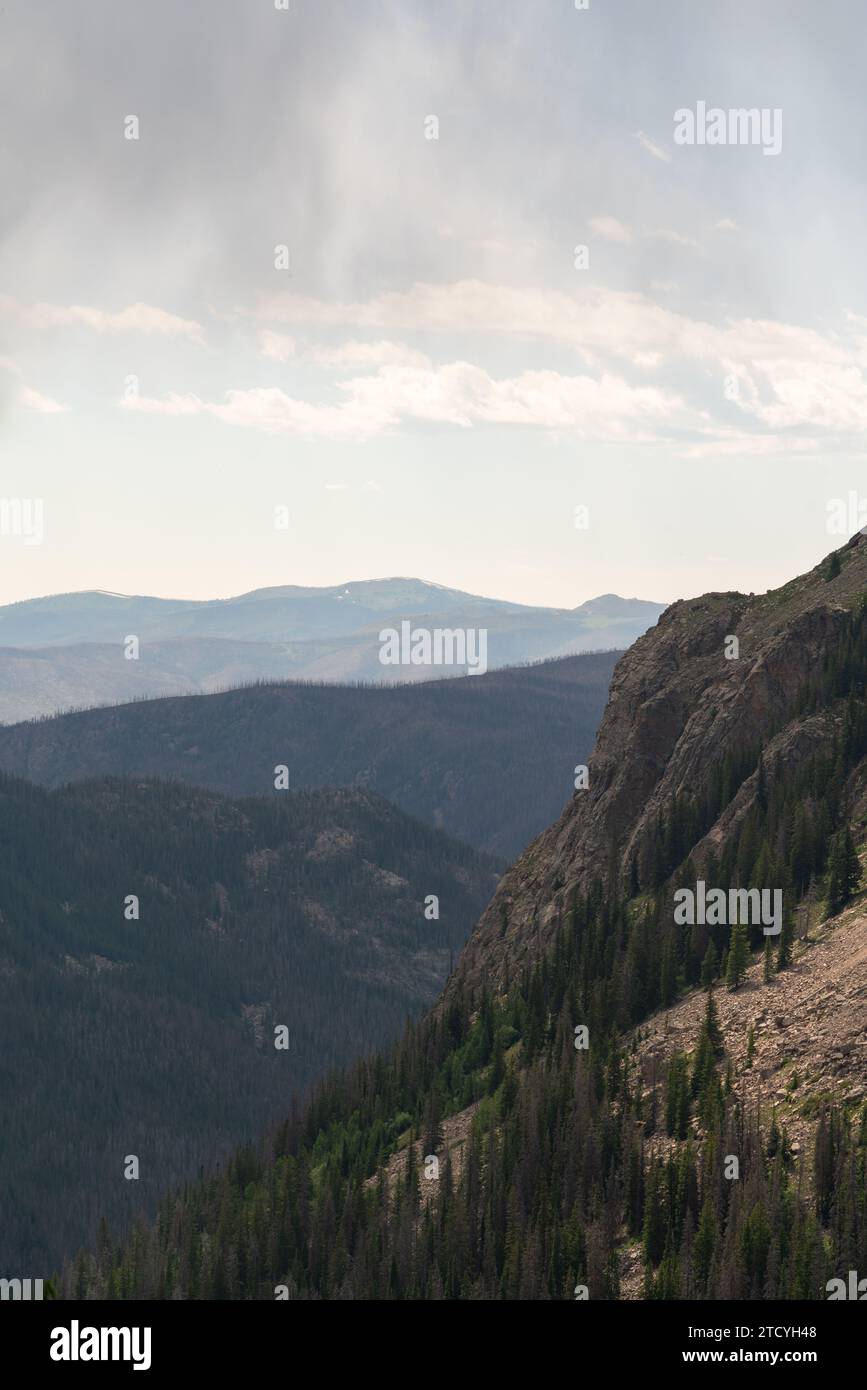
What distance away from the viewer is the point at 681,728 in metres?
157

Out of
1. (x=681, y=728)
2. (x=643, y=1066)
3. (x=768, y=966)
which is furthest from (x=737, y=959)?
(x=681, y=728)

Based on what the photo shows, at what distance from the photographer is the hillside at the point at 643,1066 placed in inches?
3442

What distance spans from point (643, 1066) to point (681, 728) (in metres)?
54.7

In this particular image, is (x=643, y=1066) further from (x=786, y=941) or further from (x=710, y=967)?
(x=786, y=941)

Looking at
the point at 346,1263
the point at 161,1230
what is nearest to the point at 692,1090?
the point at 346,1263

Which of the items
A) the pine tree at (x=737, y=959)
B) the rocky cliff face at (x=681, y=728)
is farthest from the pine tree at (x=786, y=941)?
the rocky cliff face at (x=681, y=728)

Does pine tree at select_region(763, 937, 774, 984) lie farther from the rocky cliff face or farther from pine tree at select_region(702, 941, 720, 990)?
the rocky cliff face

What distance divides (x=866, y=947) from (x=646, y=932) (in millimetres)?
29070

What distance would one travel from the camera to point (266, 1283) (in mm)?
116000

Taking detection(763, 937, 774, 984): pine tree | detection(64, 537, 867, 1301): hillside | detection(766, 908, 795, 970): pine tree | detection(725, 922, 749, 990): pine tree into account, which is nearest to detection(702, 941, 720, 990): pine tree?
detection(64, 537, 867, 1301): hillside

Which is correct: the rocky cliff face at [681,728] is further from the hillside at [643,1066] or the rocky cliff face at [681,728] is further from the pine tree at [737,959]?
the pine tree at [737,959]

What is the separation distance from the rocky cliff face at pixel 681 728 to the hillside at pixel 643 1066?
0.33 m
